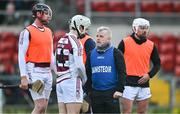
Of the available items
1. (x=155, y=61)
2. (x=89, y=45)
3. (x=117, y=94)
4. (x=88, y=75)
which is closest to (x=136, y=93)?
(x=155, y=61)

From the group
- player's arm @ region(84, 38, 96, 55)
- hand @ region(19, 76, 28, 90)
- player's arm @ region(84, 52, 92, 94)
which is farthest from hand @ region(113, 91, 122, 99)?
player's arm @ region(84, 38, 96, 55)

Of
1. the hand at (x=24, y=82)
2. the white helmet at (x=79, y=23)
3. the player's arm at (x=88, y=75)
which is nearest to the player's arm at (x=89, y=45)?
the white helmet at (x=79, y=23)

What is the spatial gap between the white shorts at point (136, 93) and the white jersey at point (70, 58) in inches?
74.9

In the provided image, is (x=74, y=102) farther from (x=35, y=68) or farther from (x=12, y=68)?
(x=12, y=68)

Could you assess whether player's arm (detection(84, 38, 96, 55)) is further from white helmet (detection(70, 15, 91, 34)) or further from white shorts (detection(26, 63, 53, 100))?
white shorts (detection(26, 63, 53, 100))

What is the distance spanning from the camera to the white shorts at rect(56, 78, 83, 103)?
14969 mm

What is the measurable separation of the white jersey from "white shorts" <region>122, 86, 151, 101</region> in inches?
74.9

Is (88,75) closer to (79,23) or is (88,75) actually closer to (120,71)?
(120,71)

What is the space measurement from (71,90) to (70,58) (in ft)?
1.90

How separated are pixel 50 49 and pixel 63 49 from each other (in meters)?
0.76

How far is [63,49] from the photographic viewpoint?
1497cm

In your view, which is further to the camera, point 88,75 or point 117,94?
point 88,75

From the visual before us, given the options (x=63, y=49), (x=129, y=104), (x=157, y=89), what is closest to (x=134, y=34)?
(x=129, y=104)

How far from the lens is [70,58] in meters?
14.9
